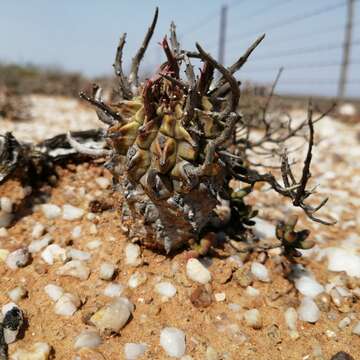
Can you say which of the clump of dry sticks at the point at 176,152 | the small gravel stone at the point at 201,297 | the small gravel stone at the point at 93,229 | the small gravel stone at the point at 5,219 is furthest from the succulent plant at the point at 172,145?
the small gravel stone at the point at 5,219

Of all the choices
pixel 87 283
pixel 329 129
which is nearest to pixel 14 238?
pixel 87 283

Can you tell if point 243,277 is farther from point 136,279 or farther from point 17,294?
point 17,294

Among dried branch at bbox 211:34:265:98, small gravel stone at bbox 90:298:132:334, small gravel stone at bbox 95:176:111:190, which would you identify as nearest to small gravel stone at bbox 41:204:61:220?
small gravel stone at bbox 95:176:111:190

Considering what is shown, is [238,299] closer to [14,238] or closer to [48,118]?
[14,238]

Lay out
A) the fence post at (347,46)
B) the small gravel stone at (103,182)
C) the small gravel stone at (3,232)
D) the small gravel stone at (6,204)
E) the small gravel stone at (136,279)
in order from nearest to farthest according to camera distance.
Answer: the small gravel stone at (136,279), the small gravel stone at (3,232), the small gravel stone at (6,204), the small gravel stone at (103,182), the fence post at (347,46)

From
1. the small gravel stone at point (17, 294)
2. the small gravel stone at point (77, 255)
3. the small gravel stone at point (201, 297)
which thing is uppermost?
the small gravel stone at point (77, 255)

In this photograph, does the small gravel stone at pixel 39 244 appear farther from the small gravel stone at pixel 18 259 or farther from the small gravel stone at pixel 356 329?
the small gravel stone at pixel 356 329

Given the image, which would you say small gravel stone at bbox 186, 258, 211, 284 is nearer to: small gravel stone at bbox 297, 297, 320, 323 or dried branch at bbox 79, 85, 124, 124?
small gravel stone at bbox 297, 297, 320, 323
